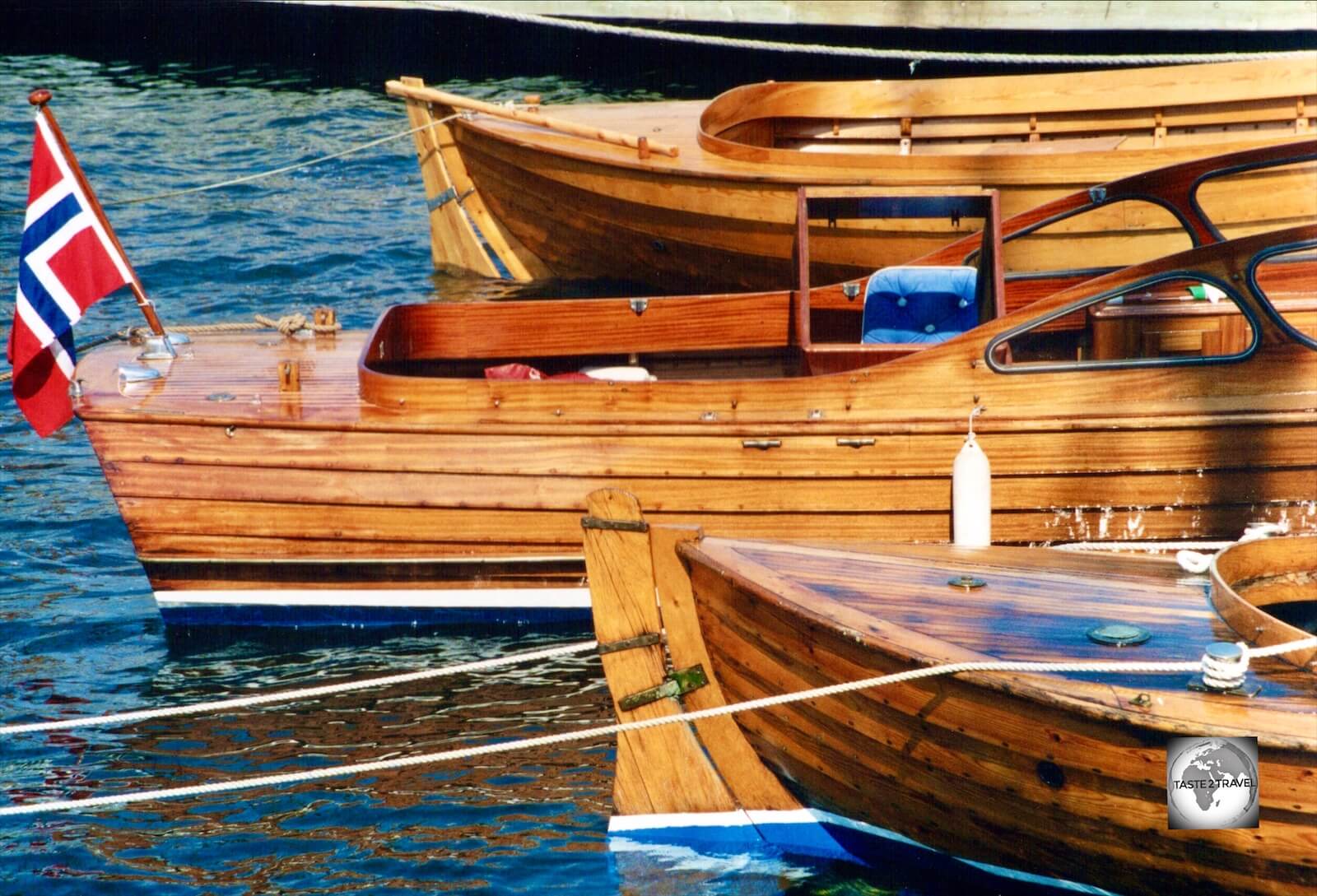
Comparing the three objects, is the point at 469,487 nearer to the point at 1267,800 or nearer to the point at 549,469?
the point at 549,469

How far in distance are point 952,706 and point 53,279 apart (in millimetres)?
5012

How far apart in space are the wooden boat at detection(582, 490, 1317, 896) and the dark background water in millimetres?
286

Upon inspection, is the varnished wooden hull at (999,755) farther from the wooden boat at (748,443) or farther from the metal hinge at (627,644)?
the wooden boat at (748,443)

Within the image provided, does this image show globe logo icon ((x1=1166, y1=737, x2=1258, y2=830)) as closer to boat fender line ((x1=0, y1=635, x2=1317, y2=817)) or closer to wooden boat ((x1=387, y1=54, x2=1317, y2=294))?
boat fender line ((x1=0, y1=635, x2=1317, y2=817))

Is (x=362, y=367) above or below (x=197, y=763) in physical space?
above

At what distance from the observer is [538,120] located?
12.6 m

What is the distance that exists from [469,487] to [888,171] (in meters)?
4.42

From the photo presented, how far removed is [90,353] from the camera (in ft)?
28.9

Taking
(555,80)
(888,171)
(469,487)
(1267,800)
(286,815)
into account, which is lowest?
(286,815)

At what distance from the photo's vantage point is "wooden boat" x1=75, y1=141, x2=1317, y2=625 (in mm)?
7434

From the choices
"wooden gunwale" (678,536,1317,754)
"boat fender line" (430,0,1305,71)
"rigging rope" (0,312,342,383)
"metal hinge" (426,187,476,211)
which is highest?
"boat fender line" (430,0,1305,71)

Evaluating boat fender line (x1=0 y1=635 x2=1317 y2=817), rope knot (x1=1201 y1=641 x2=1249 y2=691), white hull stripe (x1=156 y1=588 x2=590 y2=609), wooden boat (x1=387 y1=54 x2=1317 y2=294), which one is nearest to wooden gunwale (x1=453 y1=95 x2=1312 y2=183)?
wooden boat (x1=387 y1=54 x2=1317 y2=294)

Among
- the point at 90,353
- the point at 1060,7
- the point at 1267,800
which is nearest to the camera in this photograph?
the point at 1267,800

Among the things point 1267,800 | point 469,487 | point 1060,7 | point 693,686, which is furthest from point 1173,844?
point 1060,7
